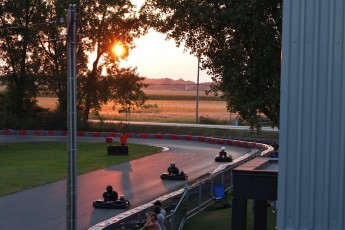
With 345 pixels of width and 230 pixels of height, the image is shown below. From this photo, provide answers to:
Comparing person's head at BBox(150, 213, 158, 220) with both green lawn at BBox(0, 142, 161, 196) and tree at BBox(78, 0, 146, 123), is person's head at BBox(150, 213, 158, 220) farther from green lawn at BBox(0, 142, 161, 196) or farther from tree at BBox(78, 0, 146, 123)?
tree at BBox(78, 0, 146, 123)

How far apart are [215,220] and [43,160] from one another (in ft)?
62.4

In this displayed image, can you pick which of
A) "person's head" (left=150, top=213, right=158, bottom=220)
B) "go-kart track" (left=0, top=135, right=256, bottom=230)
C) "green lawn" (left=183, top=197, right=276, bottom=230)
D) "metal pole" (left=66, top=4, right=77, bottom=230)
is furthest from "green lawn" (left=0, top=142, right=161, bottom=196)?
Answer: "person's head" (left=150, top=213, right=158, bottom=220)

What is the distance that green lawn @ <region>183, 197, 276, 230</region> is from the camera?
2067cm

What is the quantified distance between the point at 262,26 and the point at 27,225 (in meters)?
10.4

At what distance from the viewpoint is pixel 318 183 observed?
7.39 m

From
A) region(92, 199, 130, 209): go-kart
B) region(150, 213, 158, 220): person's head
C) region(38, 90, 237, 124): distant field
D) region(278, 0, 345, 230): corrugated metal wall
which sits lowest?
region(92, 199, 130, 209): go-kart

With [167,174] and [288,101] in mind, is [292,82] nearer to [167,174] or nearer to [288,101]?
[288,101]

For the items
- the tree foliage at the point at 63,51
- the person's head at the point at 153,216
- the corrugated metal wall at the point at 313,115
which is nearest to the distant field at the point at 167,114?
the tree foliage at the point at 63,51

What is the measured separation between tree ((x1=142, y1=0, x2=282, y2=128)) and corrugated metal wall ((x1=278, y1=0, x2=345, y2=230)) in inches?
627

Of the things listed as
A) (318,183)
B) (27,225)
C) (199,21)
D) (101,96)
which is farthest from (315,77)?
(101,96)

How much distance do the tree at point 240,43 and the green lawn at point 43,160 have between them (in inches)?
364

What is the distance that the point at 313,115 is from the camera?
740 centimetres

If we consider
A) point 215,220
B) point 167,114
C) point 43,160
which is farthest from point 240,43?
point 167,114

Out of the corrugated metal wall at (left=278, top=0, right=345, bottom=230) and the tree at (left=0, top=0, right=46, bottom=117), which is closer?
the corrugated metal wall at (left=278, top=0, right=345, bottom=230)
